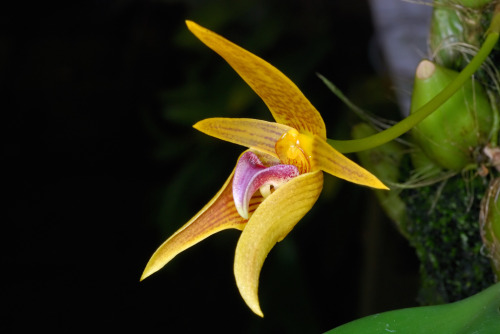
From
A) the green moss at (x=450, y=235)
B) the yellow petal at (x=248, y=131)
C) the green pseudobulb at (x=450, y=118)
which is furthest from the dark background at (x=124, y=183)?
the yellow petal at (x=248, y=131)

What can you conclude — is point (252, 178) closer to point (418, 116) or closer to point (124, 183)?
point (418, 116)

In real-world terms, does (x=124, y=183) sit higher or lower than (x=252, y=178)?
lower

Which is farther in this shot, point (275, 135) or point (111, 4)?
point (111, 4)

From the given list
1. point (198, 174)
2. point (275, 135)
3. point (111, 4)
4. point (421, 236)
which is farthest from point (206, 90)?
point (275, 135)

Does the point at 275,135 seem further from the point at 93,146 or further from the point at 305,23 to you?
the point at 93,146

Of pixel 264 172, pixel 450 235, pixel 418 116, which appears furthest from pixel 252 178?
pixel 450 235

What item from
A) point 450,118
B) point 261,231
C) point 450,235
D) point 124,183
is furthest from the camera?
point 124,183

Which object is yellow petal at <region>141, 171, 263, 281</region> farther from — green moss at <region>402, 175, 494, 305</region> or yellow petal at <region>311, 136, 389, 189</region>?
green moss at <region>402, 175, 494, 305</region>
